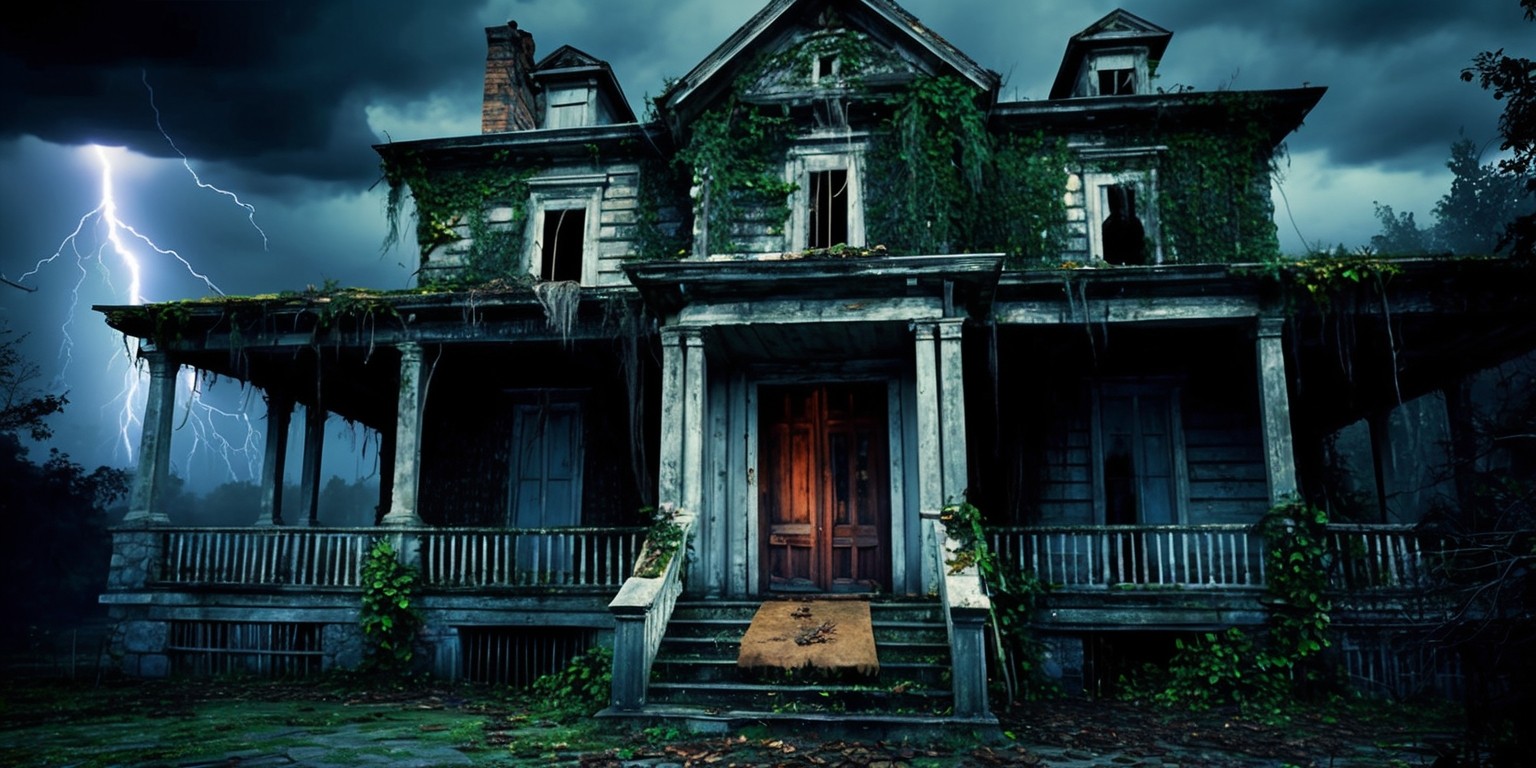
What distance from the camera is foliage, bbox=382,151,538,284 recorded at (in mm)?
13703

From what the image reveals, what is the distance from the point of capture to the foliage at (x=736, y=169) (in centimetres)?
1209

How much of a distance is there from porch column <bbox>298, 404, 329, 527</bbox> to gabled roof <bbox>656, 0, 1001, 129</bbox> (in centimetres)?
805

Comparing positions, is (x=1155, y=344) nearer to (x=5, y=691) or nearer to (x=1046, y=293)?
(x=1046, y=293)

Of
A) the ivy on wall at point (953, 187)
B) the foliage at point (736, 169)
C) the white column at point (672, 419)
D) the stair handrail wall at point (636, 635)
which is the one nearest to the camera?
the stair handrail wall at point (636, 635)

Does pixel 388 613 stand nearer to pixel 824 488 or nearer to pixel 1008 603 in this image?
pixel 824 488

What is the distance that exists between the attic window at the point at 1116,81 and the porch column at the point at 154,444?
13.7 m

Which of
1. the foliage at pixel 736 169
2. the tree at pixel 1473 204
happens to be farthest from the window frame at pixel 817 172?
the tree at pixel 1473 204

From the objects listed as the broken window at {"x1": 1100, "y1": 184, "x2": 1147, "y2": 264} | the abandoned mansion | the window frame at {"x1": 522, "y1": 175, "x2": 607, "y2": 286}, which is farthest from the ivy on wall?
the window frame at {"x1": 522, "y1": 175, "x2": 607, "y2": 286}

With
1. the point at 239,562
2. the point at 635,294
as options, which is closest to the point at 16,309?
the point at 239,562

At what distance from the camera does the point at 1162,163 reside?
1248 cm

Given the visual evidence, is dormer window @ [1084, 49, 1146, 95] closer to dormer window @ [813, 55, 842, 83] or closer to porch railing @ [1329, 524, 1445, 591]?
dormer window @ [813, 55, 842, 83]

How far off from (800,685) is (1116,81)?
10.3 m

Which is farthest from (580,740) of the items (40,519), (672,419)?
(40,519)

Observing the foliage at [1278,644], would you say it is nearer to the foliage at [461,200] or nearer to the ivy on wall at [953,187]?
the ivy on wall at [953,187]
